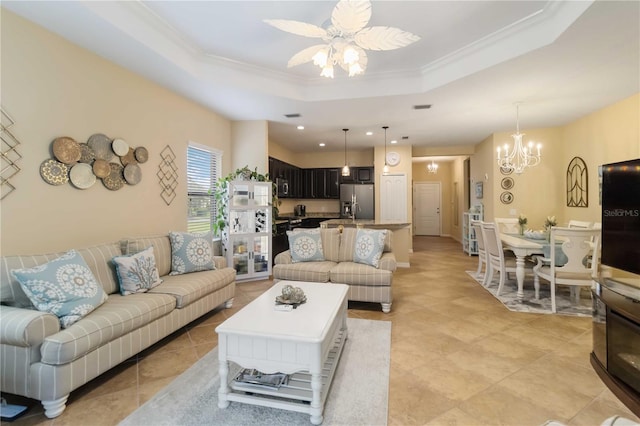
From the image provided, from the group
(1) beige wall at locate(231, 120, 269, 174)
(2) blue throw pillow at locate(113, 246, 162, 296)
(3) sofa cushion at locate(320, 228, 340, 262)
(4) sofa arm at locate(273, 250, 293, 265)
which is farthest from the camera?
(1) beige wall at locate(231, 120, 269, 174)

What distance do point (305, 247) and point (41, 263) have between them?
104 inches

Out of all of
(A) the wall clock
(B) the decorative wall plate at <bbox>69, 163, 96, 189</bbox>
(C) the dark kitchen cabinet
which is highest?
(A) the wall clock

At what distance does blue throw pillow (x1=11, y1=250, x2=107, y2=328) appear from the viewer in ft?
6.42

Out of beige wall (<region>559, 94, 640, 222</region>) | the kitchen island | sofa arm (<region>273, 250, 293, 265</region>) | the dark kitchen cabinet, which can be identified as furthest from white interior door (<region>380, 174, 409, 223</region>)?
sofa arm (<region>273, 250, 293, 265</region>)

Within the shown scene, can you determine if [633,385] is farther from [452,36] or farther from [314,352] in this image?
[452,36]

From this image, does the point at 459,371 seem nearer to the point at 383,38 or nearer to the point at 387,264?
the point at 387,264

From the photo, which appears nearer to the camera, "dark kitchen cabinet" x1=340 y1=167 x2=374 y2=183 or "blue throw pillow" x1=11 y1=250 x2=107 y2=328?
"blue throw pillow" x1=11 y1=250 x2=107 y2=328

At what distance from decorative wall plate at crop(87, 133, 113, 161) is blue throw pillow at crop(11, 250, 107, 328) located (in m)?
1.21

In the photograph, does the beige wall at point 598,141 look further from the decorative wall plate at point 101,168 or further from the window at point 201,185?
the decorative wall plate at point 101,168

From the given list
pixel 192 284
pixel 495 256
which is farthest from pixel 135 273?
pixel 495 256

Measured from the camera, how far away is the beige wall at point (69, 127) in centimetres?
235

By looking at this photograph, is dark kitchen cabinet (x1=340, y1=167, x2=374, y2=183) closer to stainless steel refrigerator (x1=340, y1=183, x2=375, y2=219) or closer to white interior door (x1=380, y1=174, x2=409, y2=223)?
stainless steel refrigerator (x1=340, y1=183, x2=375, y2=219)

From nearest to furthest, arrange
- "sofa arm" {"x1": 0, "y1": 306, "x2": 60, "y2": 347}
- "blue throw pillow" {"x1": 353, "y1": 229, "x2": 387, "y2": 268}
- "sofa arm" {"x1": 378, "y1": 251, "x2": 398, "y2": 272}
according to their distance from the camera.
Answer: "sofa arm" {"x1": 0, "y1": 306, "x2": 60, "y2": 347} → "sofa arm" {"x1": 378, "y1": 251, "x2": 398, "y2": 272} → "blue throw pillow" {"x1": 353, "y1": 229, "x2": 387, "y2": 268}

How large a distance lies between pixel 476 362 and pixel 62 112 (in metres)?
4.24
